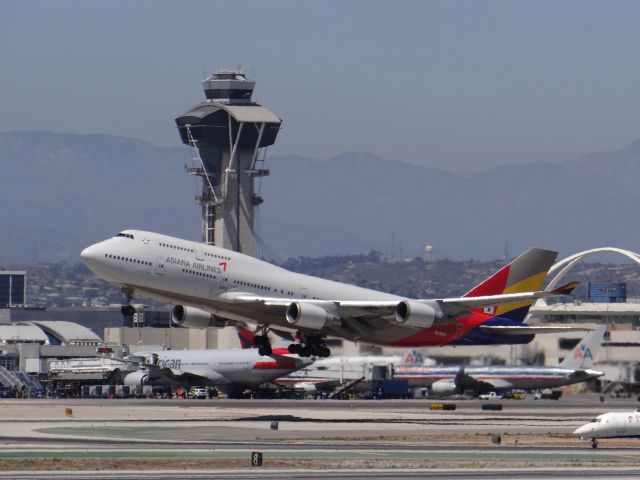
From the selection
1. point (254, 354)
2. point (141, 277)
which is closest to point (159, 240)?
point (141, 277)

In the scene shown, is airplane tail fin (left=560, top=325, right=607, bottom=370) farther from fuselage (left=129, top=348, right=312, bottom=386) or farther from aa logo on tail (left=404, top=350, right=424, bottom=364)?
fuselage (left=129, top=348, right=312, bottom=386)

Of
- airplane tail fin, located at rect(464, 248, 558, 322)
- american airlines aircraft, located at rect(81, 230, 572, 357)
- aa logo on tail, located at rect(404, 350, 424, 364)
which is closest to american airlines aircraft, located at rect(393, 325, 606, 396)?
aa logo on tail, located at rect(404, 350, 424, 364)

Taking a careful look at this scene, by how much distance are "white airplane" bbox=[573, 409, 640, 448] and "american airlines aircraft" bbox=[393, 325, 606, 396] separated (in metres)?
58.9

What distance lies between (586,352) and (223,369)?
3444 cm

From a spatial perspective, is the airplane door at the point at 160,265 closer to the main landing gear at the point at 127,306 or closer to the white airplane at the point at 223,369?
the main landing gear at the point at 127,306

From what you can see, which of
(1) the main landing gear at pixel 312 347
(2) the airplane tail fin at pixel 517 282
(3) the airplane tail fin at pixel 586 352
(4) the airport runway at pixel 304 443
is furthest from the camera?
(3) the airplane tail fin at pixel 586 352

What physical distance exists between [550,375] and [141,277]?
200ft

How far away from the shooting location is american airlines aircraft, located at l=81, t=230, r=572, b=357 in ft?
281

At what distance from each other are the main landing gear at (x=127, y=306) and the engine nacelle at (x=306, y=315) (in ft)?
31.0

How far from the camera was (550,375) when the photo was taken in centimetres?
13625

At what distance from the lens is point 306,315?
88.7 meters

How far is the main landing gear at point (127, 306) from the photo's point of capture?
85613mm

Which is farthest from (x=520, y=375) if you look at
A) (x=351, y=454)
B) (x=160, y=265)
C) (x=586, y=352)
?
(x=351, y=454)

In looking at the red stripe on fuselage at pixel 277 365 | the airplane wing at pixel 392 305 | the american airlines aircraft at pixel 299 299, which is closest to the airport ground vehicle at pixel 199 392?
the red stripe on fuselage at pixel 277 365
